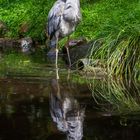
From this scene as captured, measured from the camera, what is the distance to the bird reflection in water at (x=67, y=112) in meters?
5.52

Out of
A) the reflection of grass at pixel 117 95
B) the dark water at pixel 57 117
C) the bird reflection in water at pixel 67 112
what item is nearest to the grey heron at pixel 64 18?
the reflection of grass at pixel 117 95

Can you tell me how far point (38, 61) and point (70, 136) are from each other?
6638 millimetres

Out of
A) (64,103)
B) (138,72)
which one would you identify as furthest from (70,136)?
(138,72)

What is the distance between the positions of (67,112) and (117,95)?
→ 1.40 metres

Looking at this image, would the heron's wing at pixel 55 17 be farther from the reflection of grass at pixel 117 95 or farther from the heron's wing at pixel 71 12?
the reflection of grass at pixel 117 95

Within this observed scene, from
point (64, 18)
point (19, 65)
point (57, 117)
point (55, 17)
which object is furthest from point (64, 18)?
point (57, 117)

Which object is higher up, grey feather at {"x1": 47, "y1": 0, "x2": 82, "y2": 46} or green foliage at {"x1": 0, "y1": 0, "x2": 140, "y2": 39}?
grey feather at {"x1": 47, "y1": 0, "x2": 82, "y2": 46}

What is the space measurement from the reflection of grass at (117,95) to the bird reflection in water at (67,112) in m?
0.38

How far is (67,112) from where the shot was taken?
6.43m

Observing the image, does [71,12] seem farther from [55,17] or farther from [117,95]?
[117,95]

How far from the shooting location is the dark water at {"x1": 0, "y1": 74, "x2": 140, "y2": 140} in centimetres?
535

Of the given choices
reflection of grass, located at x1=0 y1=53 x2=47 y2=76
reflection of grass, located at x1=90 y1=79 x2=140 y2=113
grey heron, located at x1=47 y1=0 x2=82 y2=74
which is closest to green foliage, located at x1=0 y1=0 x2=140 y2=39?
grey heron, located at x1=47 y1=0 x2=82 y2=74

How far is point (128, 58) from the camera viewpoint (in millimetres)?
9617

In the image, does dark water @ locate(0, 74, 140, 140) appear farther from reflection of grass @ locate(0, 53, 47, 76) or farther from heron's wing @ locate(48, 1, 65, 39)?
heron's wing @ locate(48, 1, 65, 39)
